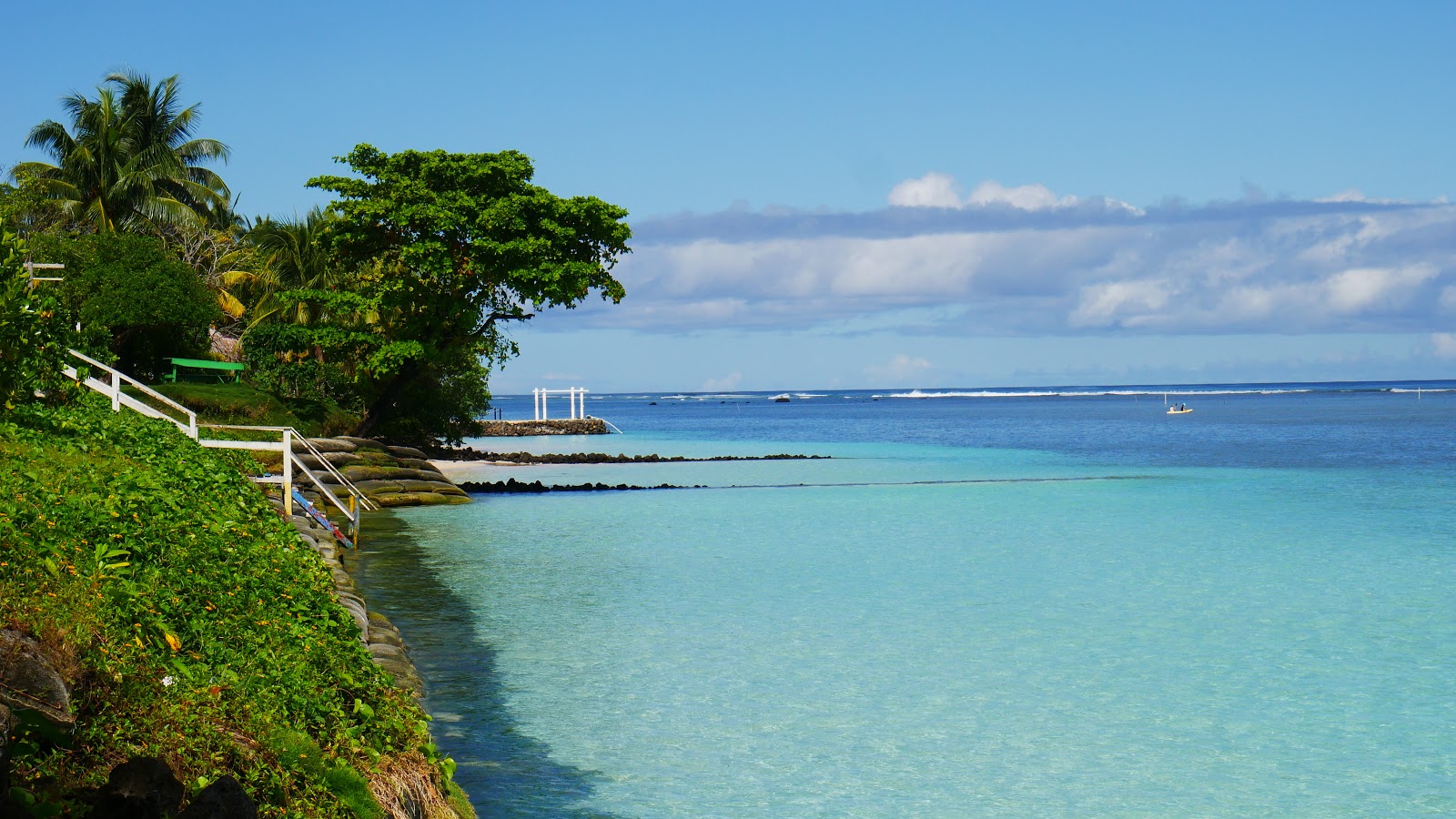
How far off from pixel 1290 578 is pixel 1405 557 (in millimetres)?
3345

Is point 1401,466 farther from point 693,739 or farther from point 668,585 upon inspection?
point 693,739

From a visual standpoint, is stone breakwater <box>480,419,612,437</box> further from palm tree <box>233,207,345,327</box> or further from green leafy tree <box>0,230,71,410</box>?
green leafy tree <box>0,230,71,410</box>

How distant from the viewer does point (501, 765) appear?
8.20 meters

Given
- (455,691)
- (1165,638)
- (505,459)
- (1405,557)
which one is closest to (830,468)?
(505,459)

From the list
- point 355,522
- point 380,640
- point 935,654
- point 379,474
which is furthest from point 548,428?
point 380,640

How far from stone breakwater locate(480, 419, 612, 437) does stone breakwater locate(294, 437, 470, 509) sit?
3622 cm

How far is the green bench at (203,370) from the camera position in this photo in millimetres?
31172

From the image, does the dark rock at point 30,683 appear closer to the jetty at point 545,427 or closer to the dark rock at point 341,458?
the dark rock at point 341,458

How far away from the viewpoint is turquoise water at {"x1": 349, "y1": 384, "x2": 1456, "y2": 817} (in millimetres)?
8047

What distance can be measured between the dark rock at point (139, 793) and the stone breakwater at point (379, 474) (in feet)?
64.7

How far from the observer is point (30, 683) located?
4.71 meters

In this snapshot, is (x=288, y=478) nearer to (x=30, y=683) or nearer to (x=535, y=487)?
(x=30, y=683)

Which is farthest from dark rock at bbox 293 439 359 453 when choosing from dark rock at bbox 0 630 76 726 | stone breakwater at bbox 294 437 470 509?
dark rock at bbox 0 630 76 726

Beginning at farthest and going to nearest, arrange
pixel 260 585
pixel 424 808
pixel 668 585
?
pixel 668 585 → pixel 260 585 → pixel 424 808
